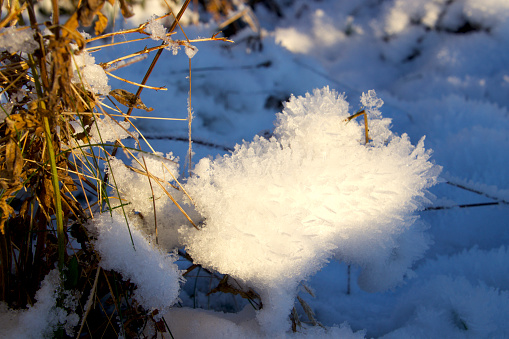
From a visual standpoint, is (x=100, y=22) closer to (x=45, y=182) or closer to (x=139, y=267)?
(x=45, y=182)

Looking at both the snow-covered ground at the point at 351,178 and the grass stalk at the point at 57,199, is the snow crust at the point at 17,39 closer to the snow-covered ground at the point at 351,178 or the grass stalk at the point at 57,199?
the grass stalk at the point at 57,199

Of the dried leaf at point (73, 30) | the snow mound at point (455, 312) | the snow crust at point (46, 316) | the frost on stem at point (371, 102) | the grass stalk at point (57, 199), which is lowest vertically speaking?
the snow crust at point (46, 316)

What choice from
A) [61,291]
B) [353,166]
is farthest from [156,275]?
[353,166]

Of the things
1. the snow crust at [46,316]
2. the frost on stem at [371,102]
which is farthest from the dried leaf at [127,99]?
the frost on stem at [371,102]

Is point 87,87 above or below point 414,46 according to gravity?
below

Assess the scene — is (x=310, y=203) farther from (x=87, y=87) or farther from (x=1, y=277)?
(x=1, y=277)

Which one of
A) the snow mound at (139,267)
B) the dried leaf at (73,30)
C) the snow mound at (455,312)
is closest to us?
the dried leaf at (73,30)

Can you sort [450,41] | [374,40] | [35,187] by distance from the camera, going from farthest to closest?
[374,40] → [450,41] → [35,187]

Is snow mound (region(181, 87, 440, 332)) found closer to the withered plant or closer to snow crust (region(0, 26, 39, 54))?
the withered plant

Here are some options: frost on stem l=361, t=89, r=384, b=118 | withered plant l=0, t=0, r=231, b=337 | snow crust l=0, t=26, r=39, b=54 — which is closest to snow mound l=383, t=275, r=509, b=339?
frost on stem l=361, t=89, r=384, b=118
